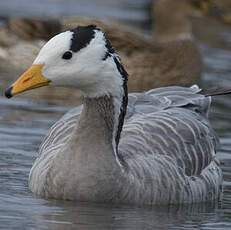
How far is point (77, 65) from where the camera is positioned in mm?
11094

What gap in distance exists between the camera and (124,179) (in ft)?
37.2

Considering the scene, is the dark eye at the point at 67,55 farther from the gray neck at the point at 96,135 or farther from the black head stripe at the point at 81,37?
the gray neck at the point at 96,135

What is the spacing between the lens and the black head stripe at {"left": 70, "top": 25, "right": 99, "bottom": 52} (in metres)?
11.0

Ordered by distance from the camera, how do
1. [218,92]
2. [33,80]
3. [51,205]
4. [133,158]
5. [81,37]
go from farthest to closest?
[218,92] → [133,158] → [51,205] → [81,37] → [33,80]

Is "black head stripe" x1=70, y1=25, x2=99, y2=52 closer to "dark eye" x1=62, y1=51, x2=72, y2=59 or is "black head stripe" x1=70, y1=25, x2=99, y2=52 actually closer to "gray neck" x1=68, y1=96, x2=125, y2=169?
"dark eye" x1=62, y1=51, x2=72, y2=59

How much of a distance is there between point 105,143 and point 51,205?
694mm

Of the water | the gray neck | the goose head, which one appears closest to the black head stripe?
the goose head

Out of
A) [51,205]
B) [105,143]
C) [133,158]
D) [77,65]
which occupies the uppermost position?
[77,65]

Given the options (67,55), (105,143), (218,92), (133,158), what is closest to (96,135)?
(105,143)

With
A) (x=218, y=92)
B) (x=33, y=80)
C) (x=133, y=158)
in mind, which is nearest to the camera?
(x=33, y=80)

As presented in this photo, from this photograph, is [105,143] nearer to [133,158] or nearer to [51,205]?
[133,158]

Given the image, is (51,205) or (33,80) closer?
(33,80)

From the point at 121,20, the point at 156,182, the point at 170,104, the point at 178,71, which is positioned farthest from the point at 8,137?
the point at 121,20

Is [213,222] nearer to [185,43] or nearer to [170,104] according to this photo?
[170,104]
